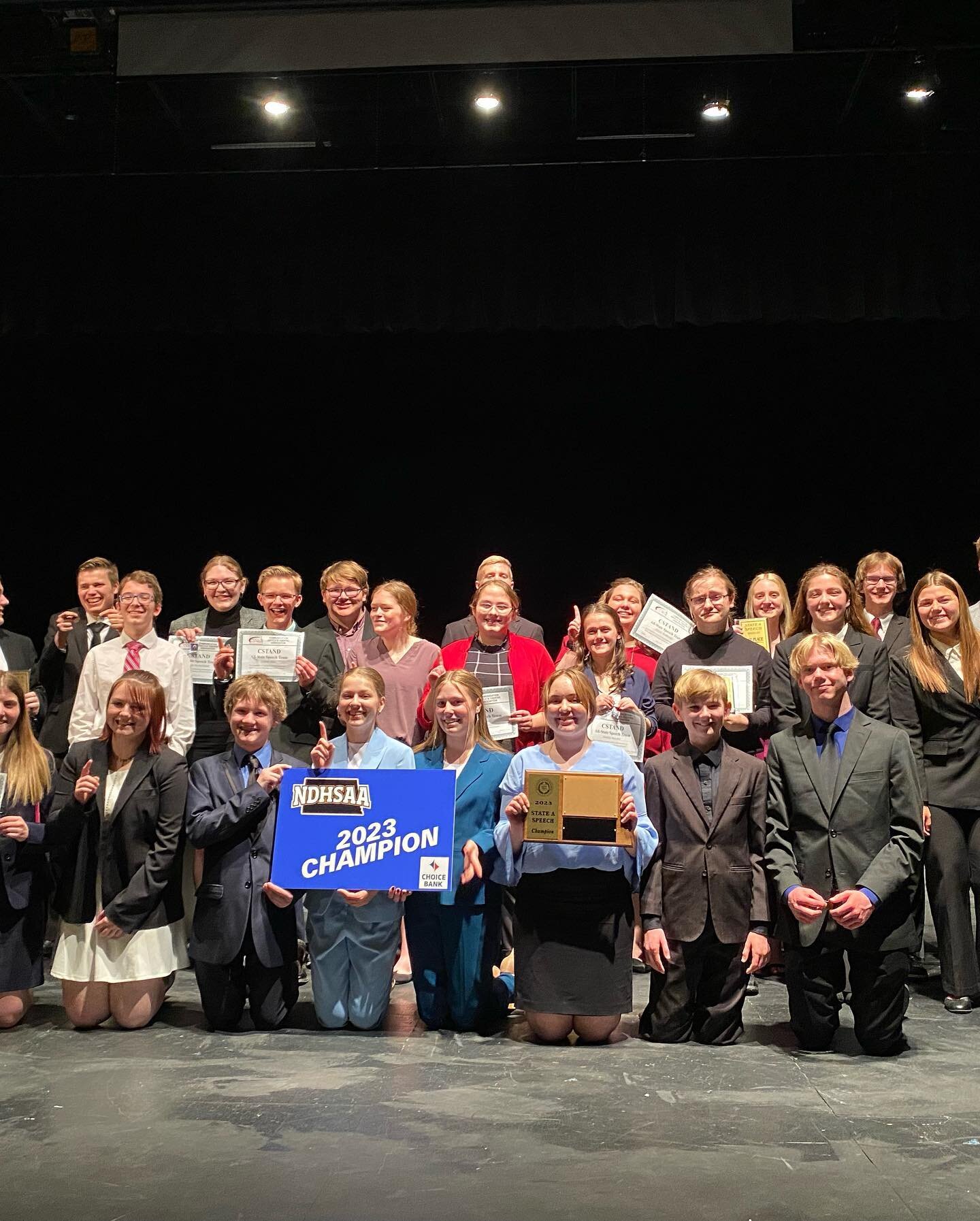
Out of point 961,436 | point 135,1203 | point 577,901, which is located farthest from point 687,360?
point 135,1203

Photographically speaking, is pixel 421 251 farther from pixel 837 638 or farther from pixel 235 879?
pixel 235 879

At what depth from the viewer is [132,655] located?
211 inches

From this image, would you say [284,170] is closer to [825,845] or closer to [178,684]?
[178,684]

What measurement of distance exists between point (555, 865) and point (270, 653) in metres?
1.69

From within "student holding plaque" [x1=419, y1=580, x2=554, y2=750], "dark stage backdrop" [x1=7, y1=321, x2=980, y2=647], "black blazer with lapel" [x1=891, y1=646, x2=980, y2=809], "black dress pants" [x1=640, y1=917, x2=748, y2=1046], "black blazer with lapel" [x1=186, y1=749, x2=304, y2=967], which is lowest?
"black dress pants" [x1=640, y1=917, x2=748, y2=1046]

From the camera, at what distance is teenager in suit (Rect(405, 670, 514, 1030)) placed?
170 inches

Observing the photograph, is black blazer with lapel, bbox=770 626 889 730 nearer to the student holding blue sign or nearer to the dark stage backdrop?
the student holding blue sign

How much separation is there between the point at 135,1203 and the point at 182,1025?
1.67 meters

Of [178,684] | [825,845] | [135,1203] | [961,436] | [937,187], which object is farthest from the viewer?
[961,436]

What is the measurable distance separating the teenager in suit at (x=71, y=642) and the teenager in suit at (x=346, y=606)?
3.60 ft

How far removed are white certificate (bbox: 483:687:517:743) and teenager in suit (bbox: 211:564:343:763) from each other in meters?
0.73

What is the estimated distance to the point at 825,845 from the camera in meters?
4.15

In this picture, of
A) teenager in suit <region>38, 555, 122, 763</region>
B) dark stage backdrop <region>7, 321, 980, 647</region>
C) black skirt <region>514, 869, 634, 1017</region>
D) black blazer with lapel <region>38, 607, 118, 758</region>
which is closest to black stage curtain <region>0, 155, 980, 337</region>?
dark stage backdrop <region>7, 321, 980, 647</region>

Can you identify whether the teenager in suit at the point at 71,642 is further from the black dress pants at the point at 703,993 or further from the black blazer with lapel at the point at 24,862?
the black dress pants at the point at 703,993
